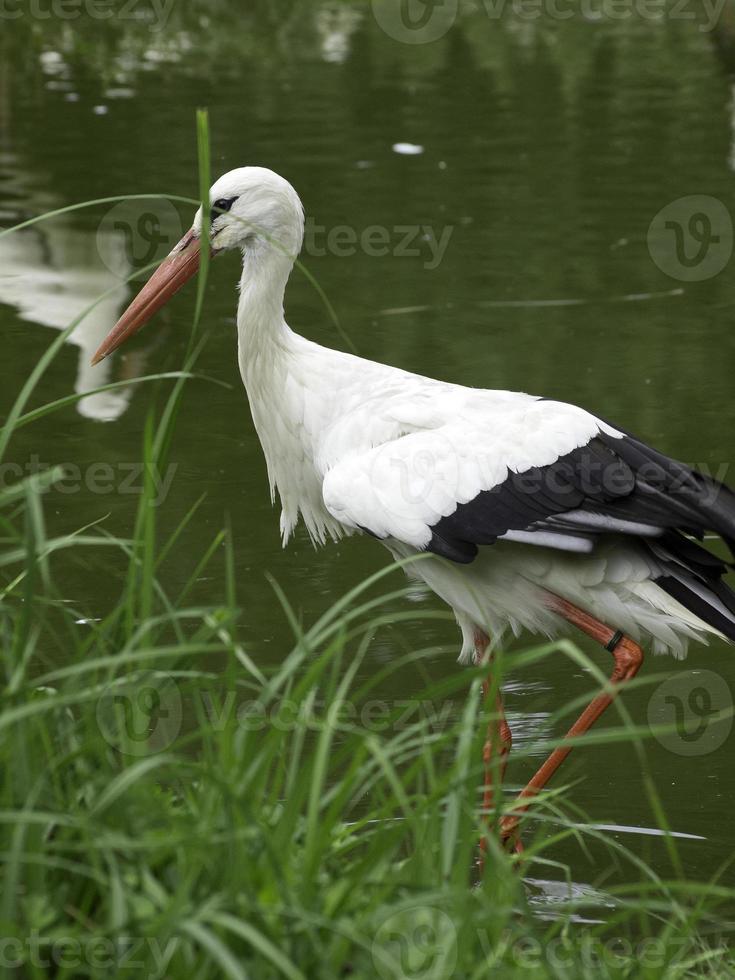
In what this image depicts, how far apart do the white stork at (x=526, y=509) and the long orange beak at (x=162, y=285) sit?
46 centimetres

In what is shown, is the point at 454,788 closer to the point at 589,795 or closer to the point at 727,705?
the point at 589,795

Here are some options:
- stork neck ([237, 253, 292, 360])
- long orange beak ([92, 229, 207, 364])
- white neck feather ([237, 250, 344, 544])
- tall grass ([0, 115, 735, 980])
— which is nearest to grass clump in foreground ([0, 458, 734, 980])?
tall grass ([0, 115, 735, 980])

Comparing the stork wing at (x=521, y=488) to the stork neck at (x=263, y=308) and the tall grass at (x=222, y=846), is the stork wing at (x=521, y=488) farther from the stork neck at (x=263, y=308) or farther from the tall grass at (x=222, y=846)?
the tall grass at (x=222, y=846)

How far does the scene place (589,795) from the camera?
3648mm

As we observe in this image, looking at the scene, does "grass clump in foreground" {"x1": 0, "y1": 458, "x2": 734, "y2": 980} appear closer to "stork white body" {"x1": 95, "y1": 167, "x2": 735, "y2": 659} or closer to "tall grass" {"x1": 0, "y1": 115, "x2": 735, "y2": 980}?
"tall grass" {"x1": 0, "y1": 115, "x2": 735, "y2": 980}

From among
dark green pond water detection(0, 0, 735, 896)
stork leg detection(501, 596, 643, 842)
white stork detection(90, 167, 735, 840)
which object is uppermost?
white stork detection(90, 167, 735, 840)

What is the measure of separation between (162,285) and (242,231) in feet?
0.88

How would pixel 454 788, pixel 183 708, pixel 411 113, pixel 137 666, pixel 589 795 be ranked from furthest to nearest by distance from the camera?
pixel 411 113 → pixel 183 708 → pixel 589 795 → pixel 137 666 → pixel 454 788

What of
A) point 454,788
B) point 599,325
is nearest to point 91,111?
point 599,325

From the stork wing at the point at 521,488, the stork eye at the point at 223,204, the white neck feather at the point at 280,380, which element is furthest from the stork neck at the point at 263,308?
the stork wing at the point at 521,488

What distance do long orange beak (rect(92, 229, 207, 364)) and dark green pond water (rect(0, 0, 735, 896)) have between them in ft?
2.85

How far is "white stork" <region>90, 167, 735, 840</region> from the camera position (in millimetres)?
3492

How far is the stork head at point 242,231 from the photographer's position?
3973mm

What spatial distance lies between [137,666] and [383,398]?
1447 millimetres
